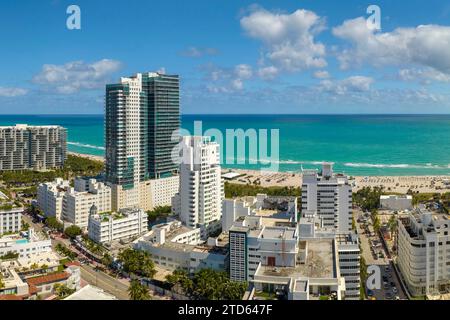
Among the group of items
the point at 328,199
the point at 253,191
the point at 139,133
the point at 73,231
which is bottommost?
the point at 73,231

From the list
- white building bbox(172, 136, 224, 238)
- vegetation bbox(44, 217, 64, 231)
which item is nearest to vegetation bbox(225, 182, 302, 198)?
white building bbox(172, 136, 224, 238)

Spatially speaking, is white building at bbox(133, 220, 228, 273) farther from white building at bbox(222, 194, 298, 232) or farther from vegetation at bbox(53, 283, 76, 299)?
vegetation at bbox(53, 283, 76, 299)

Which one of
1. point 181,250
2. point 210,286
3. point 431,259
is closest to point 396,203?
point 431,259

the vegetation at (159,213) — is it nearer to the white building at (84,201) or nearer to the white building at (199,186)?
the white building at (84,201)

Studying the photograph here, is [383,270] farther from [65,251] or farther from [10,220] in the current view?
[10,220]

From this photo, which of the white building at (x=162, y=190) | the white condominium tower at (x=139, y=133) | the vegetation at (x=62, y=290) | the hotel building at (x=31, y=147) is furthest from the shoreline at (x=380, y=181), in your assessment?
the vegetation at (x=62, y=290)
